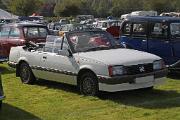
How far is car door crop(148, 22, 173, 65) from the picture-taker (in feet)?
42.7

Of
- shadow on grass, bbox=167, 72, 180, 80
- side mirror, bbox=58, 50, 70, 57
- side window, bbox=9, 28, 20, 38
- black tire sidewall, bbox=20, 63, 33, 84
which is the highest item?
side window, bbox=9, 28, 20, 38

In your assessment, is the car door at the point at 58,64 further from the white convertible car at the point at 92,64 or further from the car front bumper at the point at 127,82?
the car front bumper at the point at 127,82

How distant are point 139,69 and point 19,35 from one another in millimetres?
7739

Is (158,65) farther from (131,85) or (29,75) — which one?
(29,75)

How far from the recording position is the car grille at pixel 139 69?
371 inches

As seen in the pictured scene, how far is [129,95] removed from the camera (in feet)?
33.7

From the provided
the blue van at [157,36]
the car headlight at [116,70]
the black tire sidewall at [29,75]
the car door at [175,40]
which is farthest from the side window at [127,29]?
the car headlight at [116,70]

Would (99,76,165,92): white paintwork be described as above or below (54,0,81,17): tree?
below

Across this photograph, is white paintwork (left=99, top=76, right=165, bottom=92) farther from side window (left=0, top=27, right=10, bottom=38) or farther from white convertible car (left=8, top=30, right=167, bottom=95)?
side window (left=0, top=27, right=10, bottom=38)

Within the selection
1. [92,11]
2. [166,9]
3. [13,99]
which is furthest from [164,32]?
[92,11]

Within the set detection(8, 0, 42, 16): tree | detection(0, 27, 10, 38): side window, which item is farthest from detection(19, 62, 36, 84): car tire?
detection(8, 0, 42, 16): tree

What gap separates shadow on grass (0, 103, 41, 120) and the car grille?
2.25 m

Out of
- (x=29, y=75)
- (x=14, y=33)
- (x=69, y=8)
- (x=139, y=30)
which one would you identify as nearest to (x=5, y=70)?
(x=14, y=33)

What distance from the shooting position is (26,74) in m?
12.1
